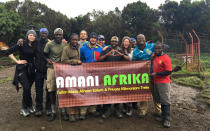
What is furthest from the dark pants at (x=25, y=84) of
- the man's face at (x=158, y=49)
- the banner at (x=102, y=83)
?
the man's face at (x=158, y=49)

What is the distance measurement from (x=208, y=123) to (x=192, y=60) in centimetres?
876

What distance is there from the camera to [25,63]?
14.8 feet

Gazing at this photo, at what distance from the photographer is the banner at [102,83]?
418 cm

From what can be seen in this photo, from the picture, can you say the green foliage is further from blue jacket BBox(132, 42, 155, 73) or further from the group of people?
blue jacket BBox(132, 42, 155, 73)

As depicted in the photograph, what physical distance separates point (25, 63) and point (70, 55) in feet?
4.24

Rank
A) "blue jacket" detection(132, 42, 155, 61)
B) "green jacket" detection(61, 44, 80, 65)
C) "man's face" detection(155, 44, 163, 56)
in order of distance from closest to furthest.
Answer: "man's face" detection(155, 44, 163, 56) < "green jacket" detection(61, 44, 80, 65) < "blue jacket" detection(132, 42, 155, 61)

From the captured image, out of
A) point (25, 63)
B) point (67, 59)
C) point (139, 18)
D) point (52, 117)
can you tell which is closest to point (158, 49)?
point (67, 59)

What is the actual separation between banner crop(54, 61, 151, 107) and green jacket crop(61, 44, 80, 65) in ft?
0.42

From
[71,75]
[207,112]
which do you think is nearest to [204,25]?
[207,112]

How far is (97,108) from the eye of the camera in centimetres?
491

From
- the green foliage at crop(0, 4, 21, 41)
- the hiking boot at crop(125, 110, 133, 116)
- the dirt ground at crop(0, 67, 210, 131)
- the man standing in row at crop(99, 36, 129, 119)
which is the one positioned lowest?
the dirt ground at crop(0, 67, 210, 131)

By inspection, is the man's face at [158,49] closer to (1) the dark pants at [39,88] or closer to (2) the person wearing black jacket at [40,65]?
(2) the person wearing black jacket at [40,65]

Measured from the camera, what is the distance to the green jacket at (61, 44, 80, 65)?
4.21 meters

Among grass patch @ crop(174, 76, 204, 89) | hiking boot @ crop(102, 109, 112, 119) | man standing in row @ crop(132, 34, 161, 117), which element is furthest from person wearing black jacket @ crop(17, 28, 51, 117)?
grass patch @ crop(174, 76, 204, 89)
